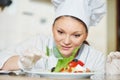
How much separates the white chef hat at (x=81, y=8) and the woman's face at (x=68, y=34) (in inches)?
1.1

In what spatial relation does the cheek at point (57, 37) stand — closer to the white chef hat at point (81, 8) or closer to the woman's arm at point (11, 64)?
the white chef hat at point (81, 8)

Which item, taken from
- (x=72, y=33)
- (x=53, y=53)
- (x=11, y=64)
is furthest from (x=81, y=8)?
(x=11, y=64)

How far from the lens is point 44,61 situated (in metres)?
1.22

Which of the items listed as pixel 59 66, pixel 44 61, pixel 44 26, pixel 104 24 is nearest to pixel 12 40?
pixel 44 26

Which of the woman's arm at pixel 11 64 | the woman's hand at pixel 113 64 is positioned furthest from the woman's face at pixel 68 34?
the woman's hand at pixel 113 64

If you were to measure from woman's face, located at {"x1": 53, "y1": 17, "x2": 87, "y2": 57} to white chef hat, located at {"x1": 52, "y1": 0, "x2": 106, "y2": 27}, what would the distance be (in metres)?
0.03

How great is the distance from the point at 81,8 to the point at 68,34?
14 cm

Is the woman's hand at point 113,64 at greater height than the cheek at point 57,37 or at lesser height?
lesser

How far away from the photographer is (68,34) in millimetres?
1134

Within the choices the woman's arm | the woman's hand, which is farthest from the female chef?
the woman's hand

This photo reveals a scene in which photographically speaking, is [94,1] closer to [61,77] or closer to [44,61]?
[44,61]

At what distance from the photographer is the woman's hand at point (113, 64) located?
0.79 m

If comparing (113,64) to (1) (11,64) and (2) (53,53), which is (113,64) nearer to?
(1) (11,64)

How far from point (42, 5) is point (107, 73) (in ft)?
5.83
